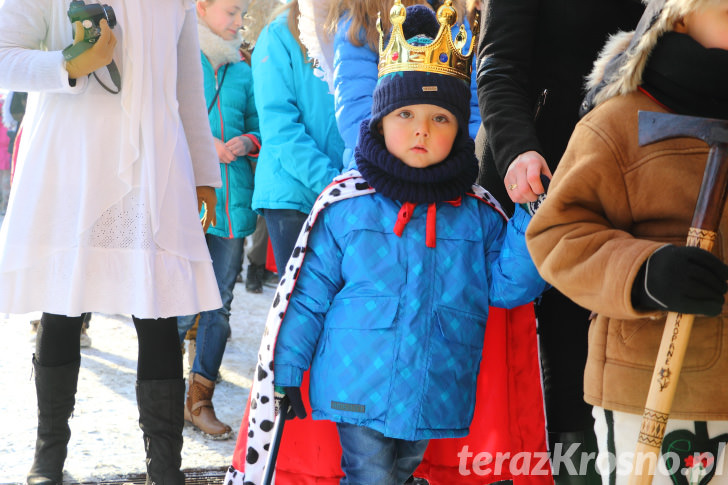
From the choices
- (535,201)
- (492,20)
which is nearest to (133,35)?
(492,20)

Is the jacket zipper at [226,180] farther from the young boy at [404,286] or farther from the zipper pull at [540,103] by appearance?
the zipper pull at [540,103]

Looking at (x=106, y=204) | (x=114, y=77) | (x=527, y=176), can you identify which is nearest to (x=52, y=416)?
(x=106, y=204)

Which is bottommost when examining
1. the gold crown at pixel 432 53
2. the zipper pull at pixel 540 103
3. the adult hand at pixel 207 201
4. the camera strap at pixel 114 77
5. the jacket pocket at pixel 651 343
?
the adult hand at pixel 207 201

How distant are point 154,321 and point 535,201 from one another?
146cm

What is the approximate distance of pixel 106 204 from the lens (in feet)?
9.45

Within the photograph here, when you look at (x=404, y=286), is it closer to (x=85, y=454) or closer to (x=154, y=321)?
(x=154, y=321)

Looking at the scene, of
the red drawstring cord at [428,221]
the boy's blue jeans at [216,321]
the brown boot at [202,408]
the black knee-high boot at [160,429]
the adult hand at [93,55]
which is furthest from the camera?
the boy's blue jeans at [216,321]

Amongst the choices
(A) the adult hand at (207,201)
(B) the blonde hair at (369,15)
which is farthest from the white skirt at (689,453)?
(A) the adult hand at (207,201)

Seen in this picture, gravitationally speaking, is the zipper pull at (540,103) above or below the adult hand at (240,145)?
above

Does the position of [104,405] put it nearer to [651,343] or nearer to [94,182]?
[94,182]

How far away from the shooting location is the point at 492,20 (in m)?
2.52

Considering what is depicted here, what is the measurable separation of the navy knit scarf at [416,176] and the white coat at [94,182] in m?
0.77

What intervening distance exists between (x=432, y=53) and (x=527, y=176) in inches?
26.2

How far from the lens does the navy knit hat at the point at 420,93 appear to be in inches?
105
